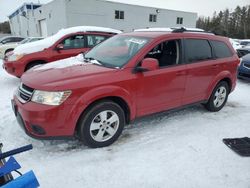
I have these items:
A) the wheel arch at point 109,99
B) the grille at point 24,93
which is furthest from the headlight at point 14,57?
the wheel arch at point 109,99

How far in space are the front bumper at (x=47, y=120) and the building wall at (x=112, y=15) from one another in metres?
27.8

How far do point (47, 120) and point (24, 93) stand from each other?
612 millimetres

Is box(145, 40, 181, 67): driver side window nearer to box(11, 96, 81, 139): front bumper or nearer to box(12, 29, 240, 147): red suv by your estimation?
box(12, 29, 240, 147): red suv

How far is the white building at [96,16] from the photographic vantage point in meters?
29.6

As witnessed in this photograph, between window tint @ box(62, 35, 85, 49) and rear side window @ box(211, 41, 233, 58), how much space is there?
4.28 metres

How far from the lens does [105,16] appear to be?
108 feet

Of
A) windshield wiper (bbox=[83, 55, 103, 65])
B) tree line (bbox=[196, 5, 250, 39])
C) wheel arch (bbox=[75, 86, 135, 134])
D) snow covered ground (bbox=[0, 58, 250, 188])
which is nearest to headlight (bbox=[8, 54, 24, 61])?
snow covered ground (bbox=[0, 58, 250, 188])

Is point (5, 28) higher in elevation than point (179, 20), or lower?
lower

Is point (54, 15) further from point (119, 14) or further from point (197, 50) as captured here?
point (197, 50)

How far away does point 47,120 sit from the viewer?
3012mm

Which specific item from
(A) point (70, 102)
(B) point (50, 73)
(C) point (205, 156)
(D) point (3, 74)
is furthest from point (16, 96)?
(D) point (3, 74)

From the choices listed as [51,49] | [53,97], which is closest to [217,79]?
[53,97]

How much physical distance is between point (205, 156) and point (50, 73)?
8.24 feet

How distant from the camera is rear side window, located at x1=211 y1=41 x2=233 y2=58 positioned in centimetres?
484
